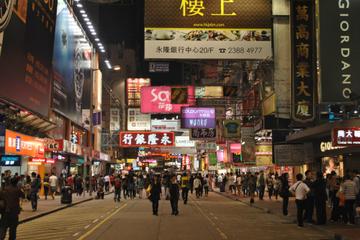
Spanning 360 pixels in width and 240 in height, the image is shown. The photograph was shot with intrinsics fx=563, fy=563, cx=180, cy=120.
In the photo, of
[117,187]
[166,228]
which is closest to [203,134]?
[117,187]

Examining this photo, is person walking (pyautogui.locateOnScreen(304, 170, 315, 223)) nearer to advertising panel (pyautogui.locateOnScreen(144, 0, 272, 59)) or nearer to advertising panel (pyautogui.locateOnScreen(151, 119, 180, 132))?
advertising panel (pyautogui.locateOnScreen(144, 0, 272, 59))

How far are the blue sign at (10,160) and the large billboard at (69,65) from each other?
6385 millimetres

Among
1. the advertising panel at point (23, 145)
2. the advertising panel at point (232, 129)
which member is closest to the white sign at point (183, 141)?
the advertising panel at point (232, 129)

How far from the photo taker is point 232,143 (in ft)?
167

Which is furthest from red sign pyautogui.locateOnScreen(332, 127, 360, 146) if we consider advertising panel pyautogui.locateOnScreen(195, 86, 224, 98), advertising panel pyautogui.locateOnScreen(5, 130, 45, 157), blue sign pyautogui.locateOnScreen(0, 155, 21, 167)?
advertising panel pyautogui.locateOnScreen(195, 86, 224, 98)

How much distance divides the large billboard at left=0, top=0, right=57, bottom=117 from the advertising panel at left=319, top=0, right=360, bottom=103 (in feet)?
44.9

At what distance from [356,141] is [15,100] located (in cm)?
1751

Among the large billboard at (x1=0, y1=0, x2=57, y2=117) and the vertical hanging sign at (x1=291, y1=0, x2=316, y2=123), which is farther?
the large billboard at (x1=0, y1=0, x2=57, y2=117)

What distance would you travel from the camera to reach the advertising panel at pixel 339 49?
2103cm

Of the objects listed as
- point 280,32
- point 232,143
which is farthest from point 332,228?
point 232,143

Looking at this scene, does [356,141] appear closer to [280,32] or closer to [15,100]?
[280,32]

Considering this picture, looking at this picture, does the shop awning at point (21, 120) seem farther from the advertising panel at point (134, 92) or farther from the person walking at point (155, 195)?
the advertising panel at point (134, 92)

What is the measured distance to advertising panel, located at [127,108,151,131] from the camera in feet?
164

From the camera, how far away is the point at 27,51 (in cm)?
2980
